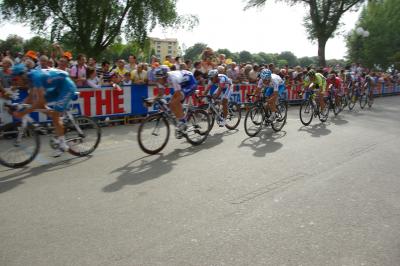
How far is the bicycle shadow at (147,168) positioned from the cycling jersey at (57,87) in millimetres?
1703

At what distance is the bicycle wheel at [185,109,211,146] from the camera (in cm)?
812

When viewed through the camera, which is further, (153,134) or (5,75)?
(5,75)

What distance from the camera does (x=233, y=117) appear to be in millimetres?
10609

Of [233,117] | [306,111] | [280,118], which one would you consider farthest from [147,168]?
[306,111]

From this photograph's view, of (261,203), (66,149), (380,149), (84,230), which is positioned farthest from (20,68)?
(380,149)

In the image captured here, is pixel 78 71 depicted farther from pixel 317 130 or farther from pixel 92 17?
pixel 92 17

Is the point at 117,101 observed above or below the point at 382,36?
below

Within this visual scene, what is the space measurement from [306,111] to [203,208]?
8312mm

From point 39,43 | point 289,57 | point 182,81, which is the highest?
point 289,57

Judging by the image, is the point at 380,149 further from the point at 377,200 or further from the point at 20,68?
the point at 20,68

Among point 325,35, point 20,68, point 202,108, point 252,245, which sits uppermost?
point 325,35

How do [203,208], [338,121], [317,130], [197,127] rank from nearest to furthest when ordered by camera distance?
[203,208] < [197,127] < [317,130] < [338,121]

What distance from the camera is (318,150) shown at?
801cm

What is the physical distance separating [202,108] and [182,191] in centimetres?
401
